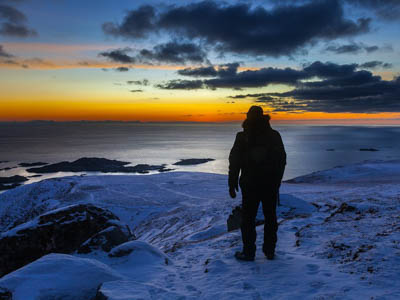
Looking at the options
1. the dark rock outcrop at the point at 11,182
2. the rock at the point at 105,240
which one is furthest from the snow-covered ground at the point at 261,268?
the dark rock outcrop at the point at 11,182

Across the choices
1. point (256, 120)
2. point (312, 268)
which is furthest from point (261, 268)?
point (256, 120)

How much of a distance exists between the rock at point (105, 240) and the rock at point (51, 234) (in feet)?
0.54

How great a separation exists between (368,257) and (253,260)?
7.25 ft

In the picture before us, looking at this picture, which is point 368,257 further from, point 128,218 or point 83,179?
point 83,179

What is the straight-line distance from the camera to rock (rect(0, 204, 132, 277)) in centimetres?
766

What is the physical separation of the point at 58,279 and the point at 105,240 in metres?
2.93

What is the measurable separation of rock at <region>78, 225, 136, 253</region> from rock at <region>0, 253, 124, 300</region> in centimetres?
211

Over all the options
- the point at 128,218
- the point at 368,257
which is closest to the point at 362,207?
Answer: the point at 368,257

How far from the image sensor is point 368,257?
518cm

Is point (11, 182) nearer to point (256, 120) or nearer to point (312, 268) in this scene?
point (256, 120)

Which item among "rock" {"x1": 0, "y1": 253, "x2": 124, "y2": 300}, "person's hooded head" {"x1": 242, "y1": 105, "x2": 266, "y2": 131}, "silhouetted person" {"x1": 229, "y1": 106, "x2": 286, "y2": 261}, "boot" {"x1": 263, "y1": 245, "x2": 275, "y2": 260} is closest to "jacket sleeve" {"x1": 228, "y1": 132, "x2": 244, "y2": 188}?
"silhouetted person" {"x1": 229, "y1": 106, "x2": 286, "y2": 261}

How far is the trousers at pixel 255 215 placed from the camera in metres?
5.41

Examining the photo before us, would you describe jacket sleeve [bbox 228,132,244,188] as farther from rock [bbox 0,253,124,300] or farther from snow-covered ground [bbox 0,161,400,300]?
rock [bbox 0,253,124,300]

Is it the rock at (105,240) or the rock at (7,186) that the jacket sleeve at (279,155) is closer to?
the rock at (105,240)
